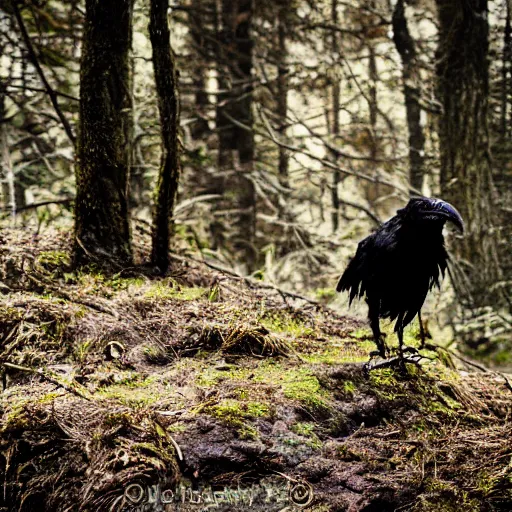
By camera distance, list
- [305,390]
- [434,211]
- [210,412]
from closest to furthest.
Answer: [210,412], [305,390], [434,211]

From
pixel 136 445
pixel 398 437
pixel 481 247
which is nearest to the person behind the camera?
pixel 136 445

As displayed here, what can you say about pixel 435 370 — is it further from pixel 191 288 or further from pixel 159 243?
pixel 159 243

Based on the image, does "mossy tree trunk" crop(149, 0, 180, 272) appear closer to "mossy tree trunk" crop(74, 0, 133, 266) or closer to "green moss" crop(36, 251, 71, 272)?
"mossy tree trunk" crop(74, 0, 133, 266)

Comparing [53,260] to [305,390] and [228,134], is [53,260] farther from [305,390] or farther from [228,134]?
[228,134]

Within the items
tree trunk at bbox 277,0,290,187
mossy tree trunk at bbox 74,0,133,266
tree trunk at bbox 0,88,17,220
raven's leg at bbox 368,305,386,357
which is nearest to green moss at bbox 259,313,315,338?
raven's leg at bbox 368,305,386,357

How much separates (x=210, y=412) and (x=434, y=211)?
1.90 m

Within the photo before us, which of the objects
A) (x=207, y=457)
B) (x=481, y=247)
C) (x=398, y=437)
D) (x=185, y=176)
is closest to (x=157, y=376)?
(x=207, y=457)

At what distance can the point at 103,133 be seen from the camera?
4602 mm

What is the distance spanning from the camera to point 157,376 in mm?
3246

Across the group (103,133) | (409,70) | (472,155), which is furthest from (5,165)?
(472,155)

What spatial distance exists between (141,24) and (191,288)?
6.27 m

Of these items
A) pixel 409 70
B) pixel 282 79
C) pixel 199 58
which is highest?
pixel 199 58

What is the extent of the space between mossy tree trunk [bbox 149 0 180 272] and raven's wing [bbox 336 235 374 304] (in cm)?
196

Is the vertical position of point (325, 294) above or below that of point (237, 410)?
below
